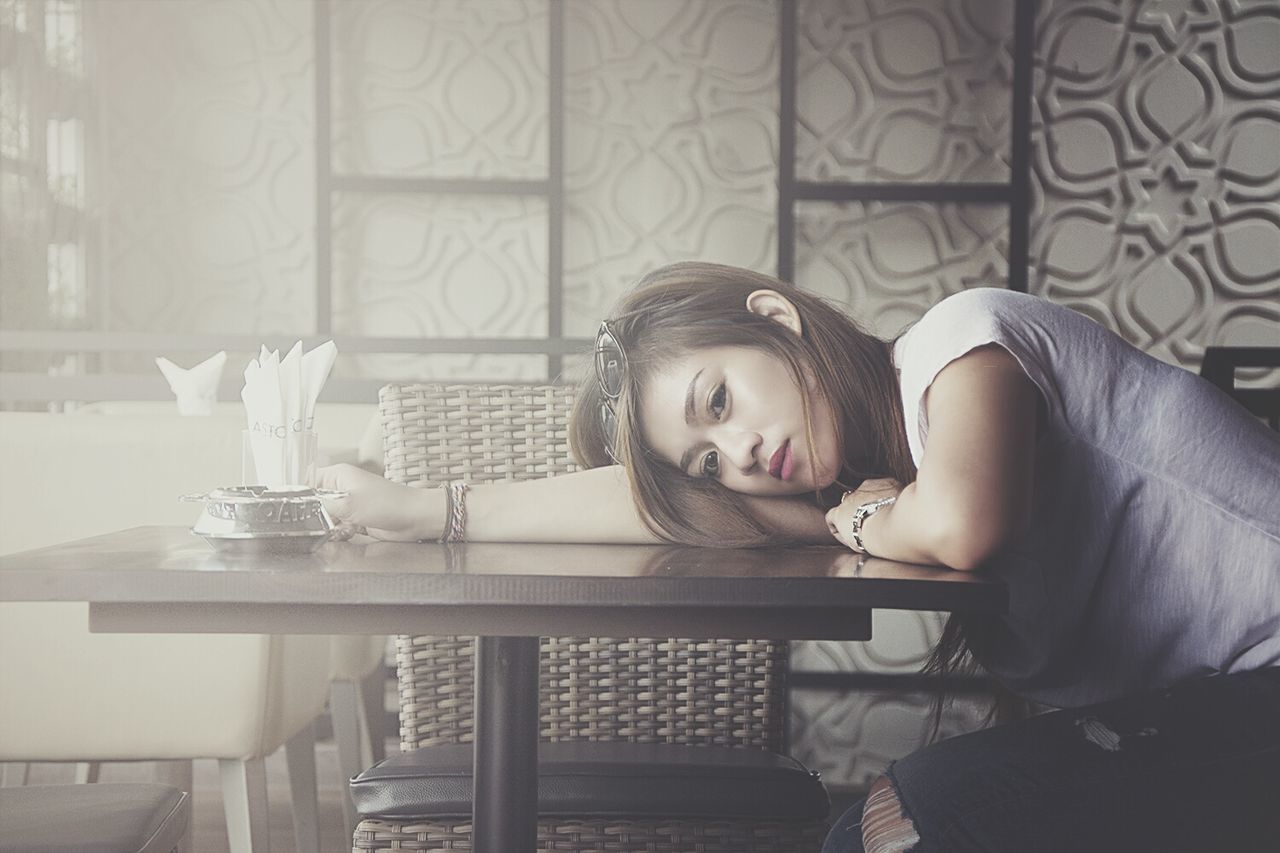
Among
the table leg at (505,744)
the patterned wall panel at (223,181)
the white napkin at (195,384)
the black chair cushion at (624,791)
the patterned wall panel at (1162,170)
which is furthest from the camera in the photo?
the patterned wall panel at (223,181)

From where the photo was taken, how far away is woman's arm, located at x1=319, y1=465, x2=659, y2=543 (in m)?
1.23

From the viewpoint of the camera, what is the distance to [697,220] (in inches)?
168

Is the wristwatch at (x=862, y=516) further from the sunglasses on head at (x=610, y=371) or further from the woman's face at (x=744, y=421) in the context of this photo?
the sunglasses on head at (x=610, y=371)

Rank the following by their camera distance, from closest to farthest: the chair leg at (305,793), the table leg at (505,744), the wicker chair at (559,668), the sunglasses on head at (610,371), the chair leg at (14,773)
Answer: the table leg at (505,744) < the sunglasses on head at (610,371) < the wicker chair at (559,668) < the chair leg at (305,793) < the chair leg at (14,773)

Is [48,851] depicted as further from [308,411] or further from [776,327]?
[776,327]

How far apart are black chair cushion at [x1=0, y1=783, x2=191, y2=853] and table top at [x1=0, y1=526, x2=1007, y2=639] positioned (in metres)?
0.40


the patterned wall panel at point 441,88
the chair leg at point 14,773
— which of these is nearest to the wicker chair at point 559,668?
the chair leg at point 14,773

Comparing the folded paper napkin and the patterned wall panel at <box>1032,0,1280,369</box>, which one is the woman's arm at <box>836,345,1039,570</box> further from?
the patterned wall panel at <box>1032,0,1280,369</box>

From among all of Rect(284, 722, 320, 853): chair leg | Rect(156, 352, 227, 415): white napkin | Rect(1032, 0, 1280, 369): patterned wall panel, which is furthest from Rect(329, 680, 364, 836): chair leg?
Rect(1032, 0, 1280, 369): patterned wall panel

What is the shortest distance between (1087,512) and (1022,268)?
9.68 feet

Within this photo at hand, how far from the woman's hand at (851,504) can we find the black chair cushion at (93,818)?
80cm

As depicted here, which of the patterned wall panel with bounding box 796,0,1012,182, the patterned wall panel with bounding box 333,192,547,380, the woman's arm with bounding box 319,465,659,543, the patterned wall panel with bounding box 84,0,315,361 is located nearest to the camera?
the woman's arm with bounding box 319,465,659,543

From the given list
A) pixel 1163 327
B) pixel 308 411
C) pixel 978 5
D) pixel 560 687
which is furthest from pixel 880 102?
pixel 308 411

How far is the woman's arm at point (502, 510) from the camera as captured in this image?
1231 millimetres
